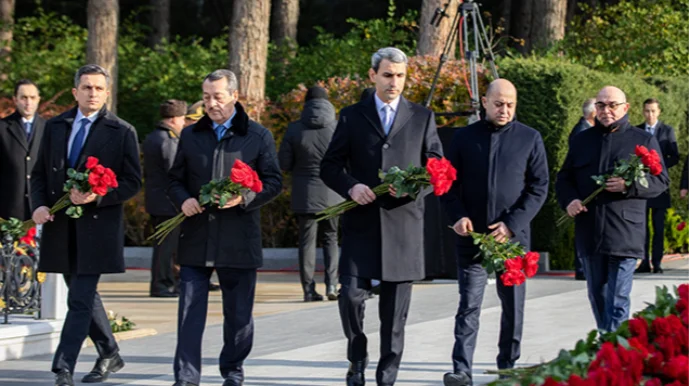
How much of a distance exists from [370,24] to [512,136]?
1617 centimetres

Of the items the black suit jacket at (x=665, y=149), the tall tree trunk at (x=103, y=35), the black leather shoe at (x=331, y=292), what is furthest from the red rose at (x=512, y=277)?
the tall tree trunk at (x=103, y=35)

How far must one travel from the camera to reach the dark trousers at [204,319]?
7469mm

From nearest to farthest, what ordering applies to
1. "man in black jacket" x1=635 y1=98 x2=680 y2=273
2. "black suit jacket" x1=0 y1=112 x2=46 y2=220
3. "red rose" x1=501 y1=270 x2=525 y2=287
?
1. "red rose" x1=501 y1=270 x2=525 y2=287
2. "black suit jacket" x1=0 y1=112 x2=46 y2=220
3. "man in black jacket" x1=635 y1=98 x2=680 y2=273

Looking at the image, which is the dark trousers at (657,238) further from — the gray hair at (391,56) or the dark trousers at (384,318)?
the gray hair at (391,56)

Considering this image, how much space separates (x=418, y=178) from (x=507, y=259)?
0.68 metres

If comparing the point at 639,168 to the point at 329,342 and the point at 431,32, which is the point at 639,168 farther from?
the point at 431,32

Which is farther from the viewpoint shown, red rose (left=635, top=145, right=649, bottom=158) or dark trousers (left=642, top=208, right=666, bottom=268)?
dark trousers (left=642, top=208, right=666, bottom=268)

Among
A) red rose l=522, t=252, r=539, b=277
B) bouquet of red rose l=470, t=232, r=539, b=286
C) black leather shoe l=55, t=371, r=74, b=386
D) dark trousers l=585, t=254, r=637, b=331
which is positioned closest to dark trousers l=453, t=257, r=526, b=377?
bouquet of red rose l=470, t=232, r=539, b=286

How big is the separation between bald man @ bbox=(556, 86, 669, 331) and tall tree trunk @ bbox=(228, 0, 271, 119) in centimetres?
1084

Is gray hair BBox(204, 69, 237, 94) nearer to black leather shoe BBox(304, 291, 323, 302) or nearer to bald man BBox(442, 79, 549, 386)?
bald man BBox(442, 79, 549, 386)

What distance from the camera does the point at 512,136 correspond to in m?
7.87

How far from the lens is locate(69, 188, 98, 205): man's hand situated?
7.47 metres

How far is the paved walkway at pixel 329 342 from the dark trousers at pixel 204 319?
46cm

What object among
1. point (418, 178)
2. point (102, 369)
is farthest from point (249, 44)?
point (418, 178)
